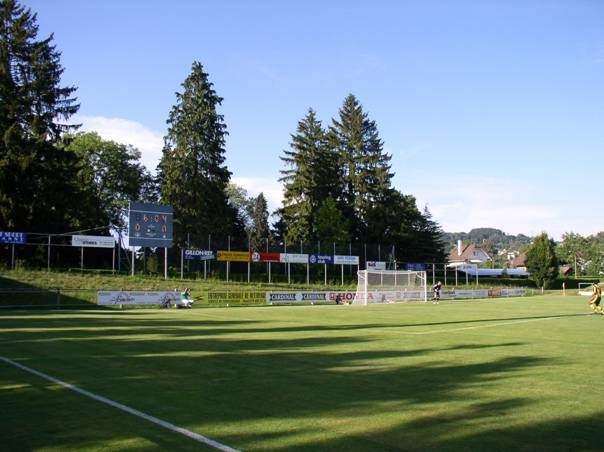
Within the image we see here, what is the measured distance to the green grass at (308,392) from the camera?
264 inches

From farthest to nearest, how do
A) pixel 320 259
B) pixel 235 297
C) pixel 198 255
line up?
pixel 320 259, pixel 198 255, pixel 235 297

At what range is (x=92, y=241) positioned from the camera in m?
48.8

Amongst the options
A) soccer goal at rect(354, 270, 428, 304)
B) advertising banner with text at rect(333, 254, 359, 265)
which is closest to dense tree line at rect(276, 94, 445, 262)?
advertising banner with text at rect(333, 254, 359, 265)

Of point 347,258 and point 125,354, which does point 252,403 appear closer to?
point 125,354

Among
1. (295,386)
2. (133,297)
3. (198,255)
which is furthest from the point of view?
(198,255)

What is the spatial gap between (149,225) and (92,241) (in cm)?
746

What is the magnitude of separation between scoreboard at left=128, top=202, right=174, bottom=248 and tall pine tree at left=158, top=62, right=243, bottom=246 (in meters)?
18.1

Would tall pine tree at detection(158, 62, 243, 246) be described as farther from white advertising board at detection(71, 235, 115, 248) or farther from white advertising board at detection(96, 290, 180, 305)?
white advertising board at detection(96, 290, 180, 305)

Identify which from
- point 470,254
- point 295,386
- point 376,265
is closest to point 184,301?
point 376,265

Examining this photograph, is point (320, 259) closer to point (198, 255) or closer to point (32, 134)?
point (198, 255)

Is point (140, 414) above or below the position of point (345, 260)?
below

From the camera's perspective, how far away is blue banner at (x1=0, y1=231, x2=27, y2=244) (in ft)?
149

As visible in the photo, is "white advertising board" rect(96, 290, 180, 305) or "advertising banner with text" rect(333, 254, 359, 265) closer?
"white advertising board" rect(96, 290, 180, 305)

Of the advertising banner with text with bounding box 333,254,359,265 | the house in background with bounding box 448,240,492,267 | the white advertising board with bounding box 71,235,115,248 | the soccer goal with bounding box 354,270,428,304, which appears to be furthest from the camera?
the house in background with bounding box 448,240,492,267
